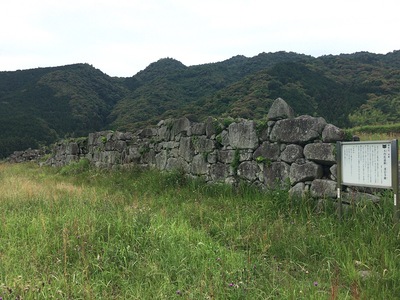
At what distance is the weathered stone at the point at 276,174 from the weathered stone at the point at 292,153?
0.11 m

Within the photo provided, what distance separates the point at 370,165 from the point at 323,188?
110cm

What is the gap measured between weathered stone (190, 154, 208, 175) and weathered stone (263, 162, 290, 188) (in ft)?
5.75

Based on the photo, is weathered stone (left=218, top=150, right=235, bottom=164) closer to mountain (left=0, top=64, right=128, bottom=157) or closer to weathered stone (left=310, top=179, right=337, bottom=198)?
weathered stone (left=310, top=179, right=337, bottom=198)

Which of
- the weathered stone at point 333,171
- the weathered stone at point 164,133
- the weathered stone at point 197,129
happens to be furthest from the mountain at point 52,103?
the weathered stone at point 333,171

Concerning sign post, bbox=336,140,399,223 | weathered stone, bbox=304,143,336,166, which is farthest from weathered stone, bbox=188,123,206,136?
sign post, bbox=336,140,399,223

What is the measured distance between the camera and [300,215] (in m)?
4.61

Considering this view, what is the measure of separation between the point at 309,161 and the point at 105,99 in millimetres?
52424

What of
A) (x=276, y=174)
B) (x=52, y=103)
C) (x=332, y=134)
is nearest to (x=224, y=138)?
(x=276, y=174)

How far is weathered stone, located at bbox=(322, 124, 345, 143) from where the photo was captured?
490 cm

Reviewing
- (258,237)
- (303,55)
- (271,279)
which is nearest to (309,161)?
(258,237)

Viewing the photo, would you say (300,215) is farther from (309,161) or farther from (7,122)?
(7,122)

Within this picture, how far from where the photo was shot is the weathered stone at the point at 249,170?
6135 mm

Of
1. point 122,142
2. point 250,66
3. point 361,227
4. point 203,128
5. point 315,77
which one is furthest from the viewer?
point 250,66

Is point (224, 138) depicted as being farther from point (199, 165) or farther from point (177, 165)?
point (177, 165)
